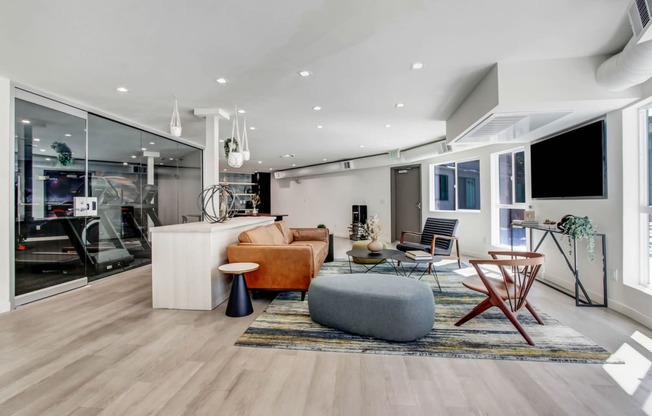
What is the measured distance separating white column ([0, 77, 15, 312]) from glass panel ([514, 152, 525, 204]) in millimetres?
7621

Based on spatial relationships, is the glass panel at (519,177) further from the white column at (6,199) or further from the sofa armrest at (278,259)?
the white column at (6,199)

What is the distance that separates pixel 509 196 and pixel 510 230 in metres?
0.67

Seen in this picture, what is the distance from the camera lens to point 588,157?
3572mm

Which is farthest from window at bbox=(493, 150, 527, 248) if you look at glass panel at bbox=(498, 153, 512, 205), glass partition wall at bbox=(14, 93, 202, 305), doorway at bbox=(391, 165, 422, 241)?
glass partition wall at bbox=(14, 93, 202, 305)

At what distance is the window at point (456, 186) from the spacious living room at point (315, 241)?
3.84 feet

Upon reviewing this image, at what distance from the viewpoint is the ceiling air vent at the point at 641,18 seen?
6.35 ft

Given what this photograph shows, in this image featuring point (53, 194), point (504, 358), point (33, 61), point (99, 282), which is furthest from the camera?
point (99, 282)

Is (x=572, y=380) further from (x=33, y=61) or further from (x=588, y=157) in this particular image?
(x=33, y=61)

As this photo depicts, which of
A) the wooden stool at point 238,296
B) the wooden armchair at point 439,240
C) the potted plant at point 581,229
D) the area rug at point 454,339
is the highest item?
the potted plant at point 581,229

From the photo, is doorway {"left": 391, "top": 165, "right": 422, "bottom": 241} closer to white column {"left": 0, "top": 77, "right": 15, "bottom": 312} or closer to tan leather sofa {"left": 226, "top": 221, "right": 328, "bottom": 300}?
tan leather sofa {"left": 226, "top": 221, "right": 328, "bottom": 300}

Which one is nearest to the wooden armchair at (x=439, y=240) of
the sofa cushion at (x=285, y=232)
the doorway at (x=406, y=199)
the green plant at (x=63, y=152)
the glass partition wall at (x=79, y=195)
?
the sofa cushion at (x=285, y=232)

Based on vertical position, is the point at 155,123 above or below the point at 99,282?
above

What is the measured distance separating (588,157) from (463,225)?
3436mm

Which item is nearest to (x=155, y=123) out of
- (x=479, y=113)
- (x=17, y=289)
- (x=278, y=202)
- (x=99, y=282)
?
(x=99, y=282)
